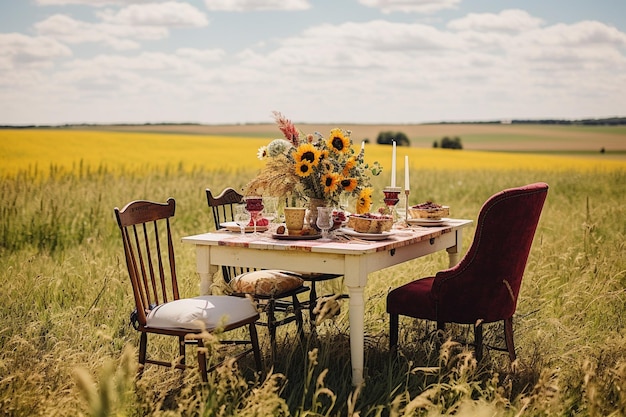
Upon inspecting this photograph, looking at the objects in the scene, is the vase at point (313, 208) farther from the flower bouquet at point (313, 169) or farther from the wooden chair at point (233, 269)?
the wooden chair at point (233, 269)

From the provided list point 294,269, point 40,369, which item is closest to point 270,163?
point 294,269

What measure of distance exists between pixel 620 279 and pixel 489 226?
2.93 meters

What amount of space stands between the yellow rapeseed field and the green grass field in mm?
7565

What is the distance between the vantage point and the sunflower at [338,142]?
461 centimetres

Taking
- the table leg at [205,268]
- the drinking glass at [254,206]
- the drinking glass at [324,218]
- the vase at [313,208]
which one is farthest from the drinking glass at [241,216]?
the drinking glass at [324,218]

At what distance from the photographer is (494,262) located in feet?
14.2

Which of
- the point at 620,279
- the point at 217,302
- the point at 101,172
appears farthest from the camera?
the point at 101,172

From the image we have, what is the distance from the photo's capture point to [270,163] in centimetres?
474

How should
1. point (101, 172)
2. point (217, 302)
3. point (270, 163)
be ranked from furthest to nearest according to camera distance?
point (101, 172), point (270, 163), point (217, 302)

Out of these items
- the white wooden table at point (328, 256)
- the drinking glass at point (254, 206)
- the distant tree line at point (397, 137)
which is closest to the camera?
the white wooden table at point (328, 256)

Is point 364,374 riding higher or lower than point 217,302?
lower

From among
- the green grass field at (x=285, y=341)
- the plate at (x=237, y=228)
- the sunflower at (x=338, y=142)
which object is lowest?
the green grass field at (x=285, y=341)

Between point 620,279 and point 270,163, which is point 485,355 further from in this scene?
point 620,279

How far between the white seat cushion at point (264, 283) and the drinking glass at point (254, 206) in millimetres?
326
